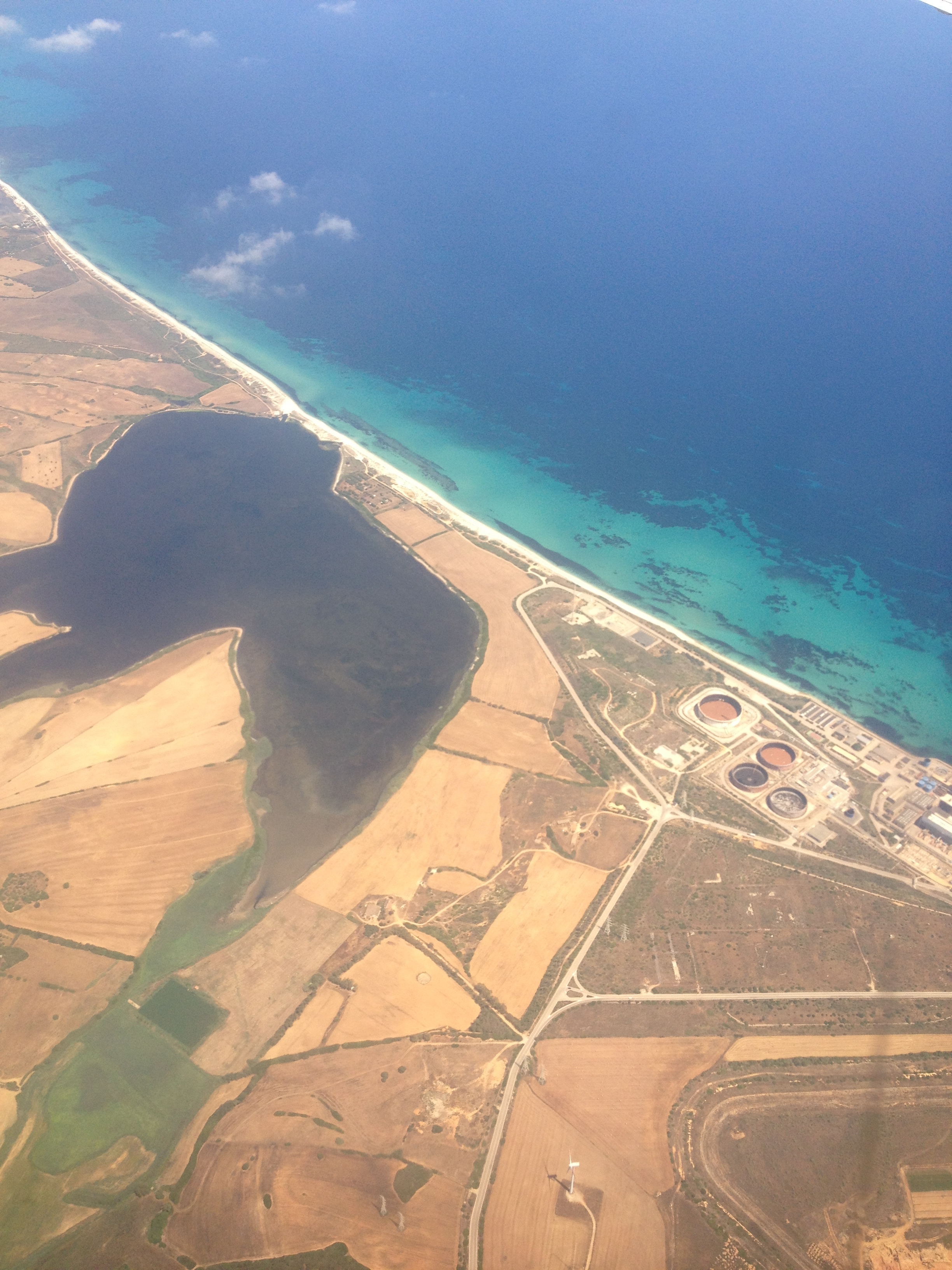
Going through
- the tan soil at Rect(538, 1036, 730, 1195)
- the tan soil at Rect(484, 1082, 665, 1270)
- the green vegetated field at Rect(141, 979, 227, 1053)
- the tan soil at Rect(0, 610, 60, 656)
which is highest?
the tan soil at Rect(538, 1036, 730, 1195)

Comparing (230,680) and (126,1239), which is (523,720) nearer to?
(230,680)

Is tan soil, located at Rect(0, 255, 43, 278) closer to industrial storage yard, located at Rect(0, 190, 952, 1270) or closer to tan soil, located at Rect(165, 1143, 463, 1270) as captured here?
industrial storage yard, located at Rect(0, 190, 952, 1270)

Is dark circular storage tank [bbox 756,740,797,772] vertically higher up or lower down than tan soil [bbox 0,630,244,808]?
higher up

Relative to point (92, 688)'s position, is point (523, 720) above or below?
above

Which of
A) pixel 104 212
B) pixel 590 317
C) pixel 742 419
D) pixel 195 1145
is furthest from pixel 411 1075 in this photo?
pixel 104 212

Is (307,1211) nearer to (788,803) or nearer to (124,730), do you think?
(124,730)

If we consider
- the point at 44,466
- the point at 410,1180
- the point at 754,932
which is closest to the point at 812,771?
the point at 754,932

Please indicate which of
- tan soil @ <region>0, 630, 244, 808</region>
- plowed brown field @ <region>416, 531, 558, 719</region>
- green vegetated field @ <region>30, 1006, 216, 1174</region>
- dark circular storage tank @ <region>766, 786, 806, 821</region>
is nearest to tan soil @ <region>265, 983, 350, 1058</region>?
green vegetated field @ <region>30, 1006, 216, 1174</region>
